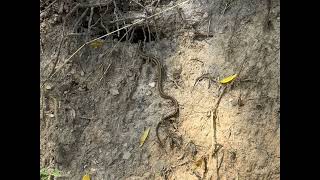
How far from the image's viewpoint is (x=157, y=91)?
12.0ft

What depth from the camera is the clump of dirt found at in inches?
137

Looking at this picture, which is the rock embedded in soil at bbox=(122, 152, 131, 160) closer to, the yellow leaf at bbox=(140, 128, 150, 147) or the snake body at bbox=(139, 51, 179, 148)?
the yellow leaf at bbox=(140, 128, 150, 147)

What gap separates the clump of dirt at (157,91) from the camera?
137 inches

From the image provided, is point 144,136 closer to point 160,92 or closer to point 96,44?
point 160,92

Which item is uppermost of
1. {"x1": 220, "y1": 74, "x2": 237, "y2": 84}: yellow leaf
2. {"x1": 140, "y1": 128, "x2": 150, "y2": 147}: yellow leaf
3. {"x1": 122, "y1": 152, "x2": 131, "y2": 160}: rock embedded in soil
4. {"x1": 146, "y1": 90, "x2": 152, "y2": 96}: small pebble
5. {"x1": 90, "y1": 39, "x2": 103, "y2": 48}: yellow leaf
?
{"x1": 90, "y1": 39, "x2": 103, "y2": 48}: yellow leaf

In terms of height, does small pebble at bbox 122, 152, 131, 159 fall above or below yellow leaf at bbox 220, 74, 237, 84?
below

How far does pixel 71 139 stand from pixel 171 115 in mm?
827

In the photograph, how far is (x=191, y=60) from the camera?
11.9ft

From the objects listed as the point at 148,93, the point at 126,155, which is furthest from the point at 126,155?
the point at 148,93

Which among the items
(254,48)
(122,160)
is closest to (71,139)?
(122,160)

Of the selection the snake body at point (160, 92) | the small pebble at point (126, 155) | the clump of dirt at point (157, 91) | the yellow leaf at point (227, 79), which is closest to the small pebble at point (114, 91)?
the clump of dirt at point (157, 91)

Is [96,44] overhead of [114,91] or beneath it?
overhead

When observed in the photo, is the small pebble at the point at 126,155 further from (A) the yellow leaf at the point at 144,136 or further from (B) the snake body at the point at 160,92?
(B) the snake body at the point at 160,92

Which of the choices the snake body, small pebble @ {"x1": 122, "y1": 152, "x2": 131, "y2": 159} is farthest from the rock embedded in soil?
the snake body
